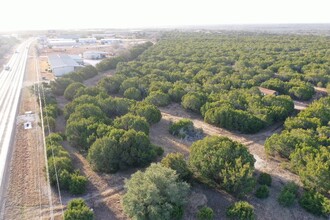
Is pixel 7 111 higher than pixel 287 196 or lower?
lower

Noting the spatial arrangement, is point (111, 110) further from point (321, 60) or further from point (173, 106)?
point (321, 60)

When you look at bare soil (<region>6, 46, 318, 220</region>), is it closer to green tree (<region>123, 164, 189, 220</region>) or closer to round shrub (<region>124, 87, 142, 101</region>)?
green tree (<region>123, 164, 189, 220</region>)

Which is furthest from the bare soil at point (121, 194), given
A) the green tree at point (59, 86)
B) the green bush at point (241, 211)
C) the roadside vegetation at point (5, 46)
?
the roadside vegetation at point (5, 46)

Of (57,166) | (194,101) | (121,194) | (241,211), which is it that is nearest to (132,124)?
(57,166)

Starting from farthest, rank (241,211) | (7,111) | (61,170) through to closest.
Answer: (7,111) < (61,170) < (241,211)

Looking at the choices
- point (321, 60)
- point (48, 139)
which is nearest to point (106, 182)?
point (48, 139)

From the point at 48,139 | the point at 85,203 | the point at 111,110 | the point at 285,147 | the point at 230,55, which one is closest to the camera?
the point at 85,203

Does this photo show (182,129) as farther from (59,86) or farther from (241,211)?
(59,86)
